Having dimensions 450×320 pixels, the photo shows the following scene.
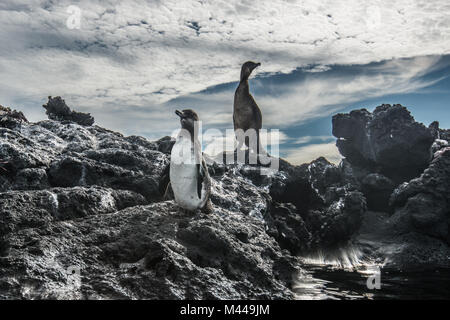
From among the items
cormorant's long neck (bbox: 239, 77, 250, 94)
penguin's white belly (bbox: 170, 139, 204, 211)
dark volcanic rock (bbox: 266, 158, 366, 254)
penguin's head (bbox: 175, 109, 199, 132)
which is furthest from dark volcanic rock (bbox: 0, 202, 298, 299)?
cormorant's long neck (bbox: 239, 77, 250, 94)

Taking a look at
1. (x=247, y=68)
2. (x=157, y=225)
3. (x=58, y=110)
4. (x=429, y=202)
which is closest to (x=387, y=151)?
(x=429, y=202)

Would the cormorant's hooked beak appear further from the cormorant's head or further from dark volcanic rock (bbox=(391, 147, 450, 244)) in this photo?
dark volcanic rock (bbox=(391, 147, 450, 244))

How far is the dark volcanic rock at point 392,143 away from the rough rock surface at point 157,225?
233cm

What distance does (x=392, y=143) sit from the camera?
1573 centimetres

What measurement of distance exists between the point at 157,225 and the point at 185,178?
3.71ft

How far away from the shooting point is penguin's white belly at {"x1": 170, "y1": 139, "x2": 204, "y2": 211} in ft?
19.1

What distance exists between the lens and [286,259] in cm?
598

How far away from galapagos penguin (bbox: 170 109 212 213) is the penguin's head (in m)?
0.03

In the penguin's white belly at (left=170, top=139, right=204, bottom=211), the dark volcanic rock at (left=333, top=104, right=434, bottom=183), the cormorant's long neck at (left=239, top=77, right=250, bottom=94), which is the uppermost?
the cormorant's long neck at (left=239, top=77, right=250, bottom=94)

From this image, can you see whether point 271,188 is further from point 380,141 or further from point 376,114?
point 376,114

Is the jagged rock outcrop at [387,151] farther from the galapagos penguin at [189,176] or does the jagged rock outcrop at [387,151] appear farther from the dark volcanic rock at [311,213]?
the galapagos penguin at [189,176]

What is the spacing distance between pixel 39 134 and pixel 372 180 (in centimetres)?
1409
